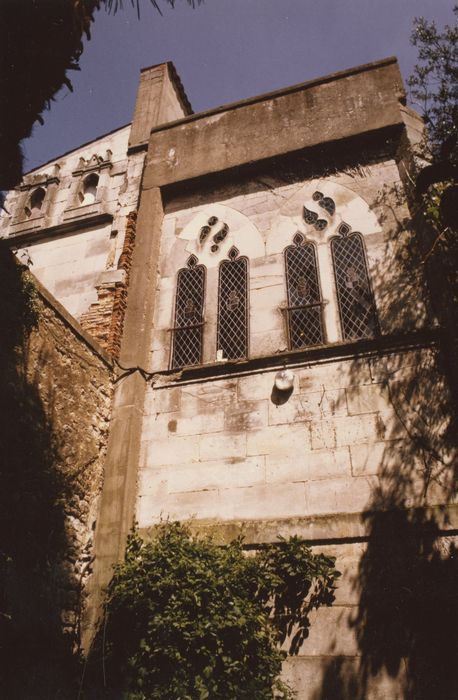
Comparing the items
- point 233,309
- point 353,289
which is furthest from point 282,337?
point 353,289

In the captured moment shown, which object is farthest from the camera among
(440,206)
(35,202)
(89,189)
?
(35,202)

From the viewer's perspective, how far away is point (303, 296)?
27.3 ft

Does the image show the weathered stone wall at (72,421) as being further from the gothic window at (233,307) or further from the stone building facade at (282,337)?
the gothic window at (233,307)

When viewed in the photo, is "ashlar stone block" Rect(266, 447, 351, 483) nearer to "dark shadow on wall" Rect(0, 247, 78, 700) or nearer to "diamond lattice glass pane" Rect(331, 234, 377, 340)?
"diamond lattice glass pane" Rect(331, 234, 377, 340)

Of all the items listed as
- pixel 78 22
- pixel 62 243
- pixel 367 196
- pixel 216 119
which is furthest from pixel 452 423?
pixel 62 243

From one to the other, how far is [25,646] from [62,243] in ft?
26.2

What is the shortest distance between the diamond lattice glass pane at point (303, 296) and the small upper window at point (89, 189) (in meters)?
A: 5.43

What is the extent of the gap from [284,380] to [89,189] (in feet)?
24.6

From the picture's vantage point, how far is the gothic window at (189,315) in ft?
27.6

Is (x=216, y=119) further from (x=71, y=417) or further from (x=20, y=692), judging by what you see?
(x=20, y=692)

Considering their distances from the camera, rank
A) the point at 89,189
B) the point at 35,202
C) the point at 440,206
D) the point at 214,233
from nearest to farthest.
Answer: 1. the point at 440,206
2. the point at 214,233
3. the point at 89,189
4. the point at 35,202

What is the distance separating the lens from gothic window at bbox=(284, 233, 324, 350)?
7.96 metres

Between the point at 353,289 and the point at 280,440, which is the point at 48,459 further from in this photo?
the point at 353,289

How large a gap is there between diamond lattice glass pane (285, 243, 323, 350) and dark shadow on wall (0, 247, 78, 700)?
379 centimetres
